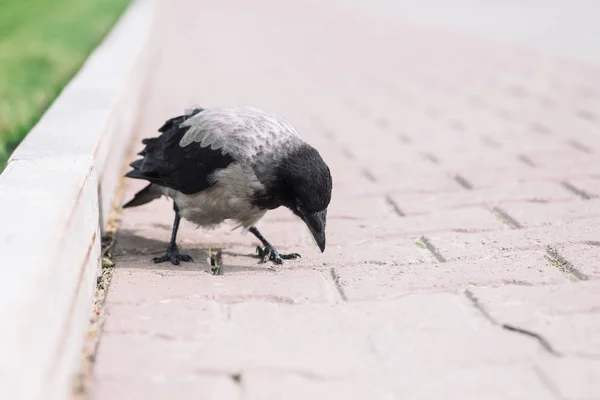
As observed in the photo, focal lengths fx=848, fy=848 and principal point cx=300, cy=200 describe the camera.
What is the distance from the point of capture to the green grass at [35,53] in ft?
16.8

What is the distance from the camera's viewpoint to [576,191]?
4.70 metres

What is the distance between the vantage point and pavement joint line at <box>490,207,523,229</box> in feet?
13.8

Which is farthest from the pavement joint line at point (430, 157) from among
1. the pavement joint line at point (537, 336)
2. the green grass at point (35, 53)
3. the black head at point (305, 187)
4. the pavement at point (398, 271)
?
the pavement joint line at point (537, 336)

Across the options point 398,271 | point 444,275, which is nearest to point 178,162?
point 398,271

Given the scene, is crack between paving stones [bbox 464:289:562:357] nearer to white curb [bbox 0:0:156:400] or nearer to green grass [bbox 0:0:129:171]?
white curb [bbox 0:0:156:400]

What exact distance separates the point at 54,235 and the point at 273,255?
1.42 metres

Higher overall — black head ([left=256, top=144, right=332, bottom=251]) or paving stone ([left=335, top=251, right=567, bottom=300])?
black head ([left=256, top=144, right=332, bottom=251])

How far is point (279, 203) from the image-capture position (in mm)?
3893

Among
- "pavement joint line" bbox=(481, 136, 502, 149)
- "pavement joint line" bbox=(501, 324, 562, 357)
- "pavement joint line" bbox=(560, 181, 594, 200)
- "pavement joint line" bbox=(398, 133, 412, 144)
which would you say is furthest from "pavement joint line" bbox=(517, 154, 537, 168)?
"pavement joint line" bbox=(501, 324, 562, 357)

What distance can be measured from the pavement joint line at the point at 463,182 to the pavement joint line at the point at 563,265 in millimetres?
1168

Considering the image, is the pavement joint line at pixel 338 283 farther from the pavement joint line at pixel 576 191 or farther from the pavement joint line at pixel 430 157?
→ the pavement joint line at pixel 430 157

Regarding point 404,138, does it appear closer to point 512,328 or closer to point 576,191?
point 576,191

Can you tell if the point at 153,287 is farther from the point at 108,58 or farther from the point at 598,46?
the point at 598,46

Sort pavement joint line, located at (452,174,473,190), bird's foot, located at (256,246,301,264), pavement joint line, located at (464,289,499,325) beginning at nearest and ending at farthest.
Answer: pavement joint line, located at (464,289,499,325) < bird's foot, located at (256,246,301,264) < pavement joint line, located at (452,174,473,190)
